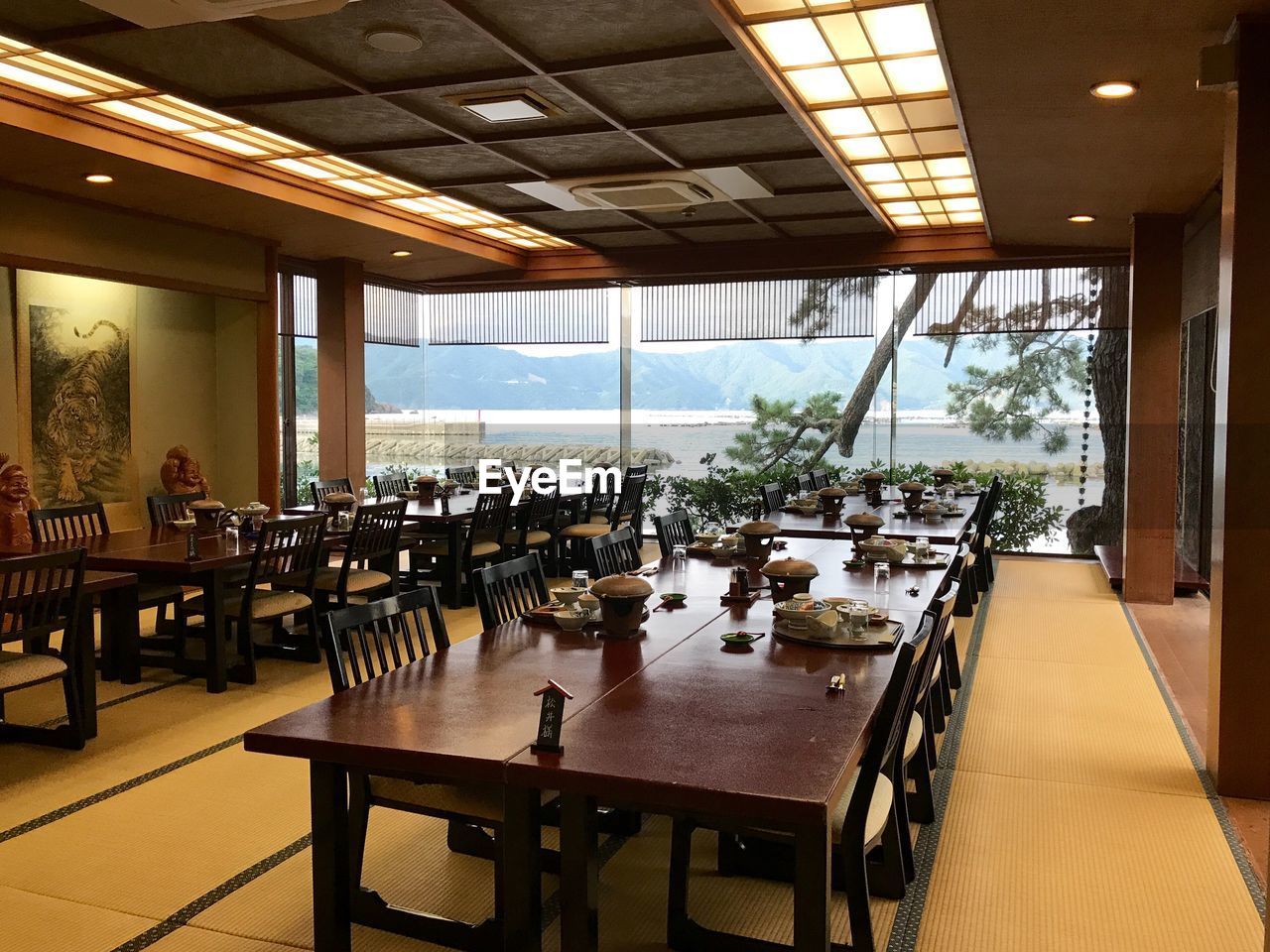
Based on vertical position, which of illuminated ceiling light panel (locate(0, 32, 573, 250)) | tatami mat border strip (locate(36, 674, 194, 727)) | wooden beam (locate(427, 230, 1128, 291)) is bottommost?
tatami mat border strip (locate(36, 674, 194, 727))

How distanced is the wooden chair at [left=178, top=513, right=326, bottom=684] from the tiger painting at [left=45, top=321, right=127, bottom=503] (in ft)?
9.60

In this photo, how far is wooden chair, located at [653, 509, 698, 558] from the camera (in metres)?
5.28

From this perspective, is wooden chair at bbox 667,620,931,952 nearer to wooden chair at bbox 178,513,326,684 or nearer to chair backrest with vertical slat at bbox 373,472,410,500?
wooden chair at bbox 178,513,326,684

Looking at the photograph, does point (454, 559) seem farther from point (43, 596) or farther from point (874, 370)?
point (874, 370)

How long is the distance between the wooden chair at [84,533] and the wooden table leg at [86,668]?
89 cm

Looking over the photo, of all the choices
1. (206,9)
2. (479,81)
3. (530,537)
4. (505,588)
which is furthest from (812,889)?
(530,537)

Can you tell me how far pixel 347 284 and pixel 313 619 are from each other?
471 cm

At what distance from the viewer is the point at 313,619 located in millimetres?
5477

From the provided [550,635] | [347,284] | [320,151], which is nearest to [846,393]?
[347,284]

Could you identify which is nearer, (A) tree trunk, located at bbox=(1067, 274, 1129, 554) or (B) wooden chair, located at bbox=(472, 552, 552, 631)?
(B) wooden chair, located at bbox=(472, 552, 552, 631)

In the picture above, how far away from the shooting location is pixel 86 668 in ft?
13.8

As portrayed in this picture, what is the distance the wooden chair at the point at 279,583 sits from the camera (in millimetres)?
5051

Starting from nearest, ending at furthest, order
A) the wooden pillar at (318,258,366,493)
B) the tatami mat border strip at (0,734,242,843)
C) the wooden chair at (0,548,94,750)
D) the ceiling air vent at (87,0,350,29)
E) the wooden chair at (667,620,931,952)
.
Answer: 1. the wooden chair at (667,620,931,952)
2. the ceiling air vent at (87,0,350,29)
3. the tatami mat border strip at (0,734,242,843)
4. the wooden chair at (0,548,94,750)
5. the wooden pillar at (318,258,366,493)

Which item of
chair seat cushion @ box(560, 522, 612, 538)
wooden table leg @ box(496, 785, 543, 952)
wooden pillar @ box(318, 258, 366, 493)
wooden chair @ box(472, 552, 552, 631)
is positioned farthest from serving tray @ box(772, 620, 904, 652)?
wooden pillar @ box(318, 258, 366, 493)
